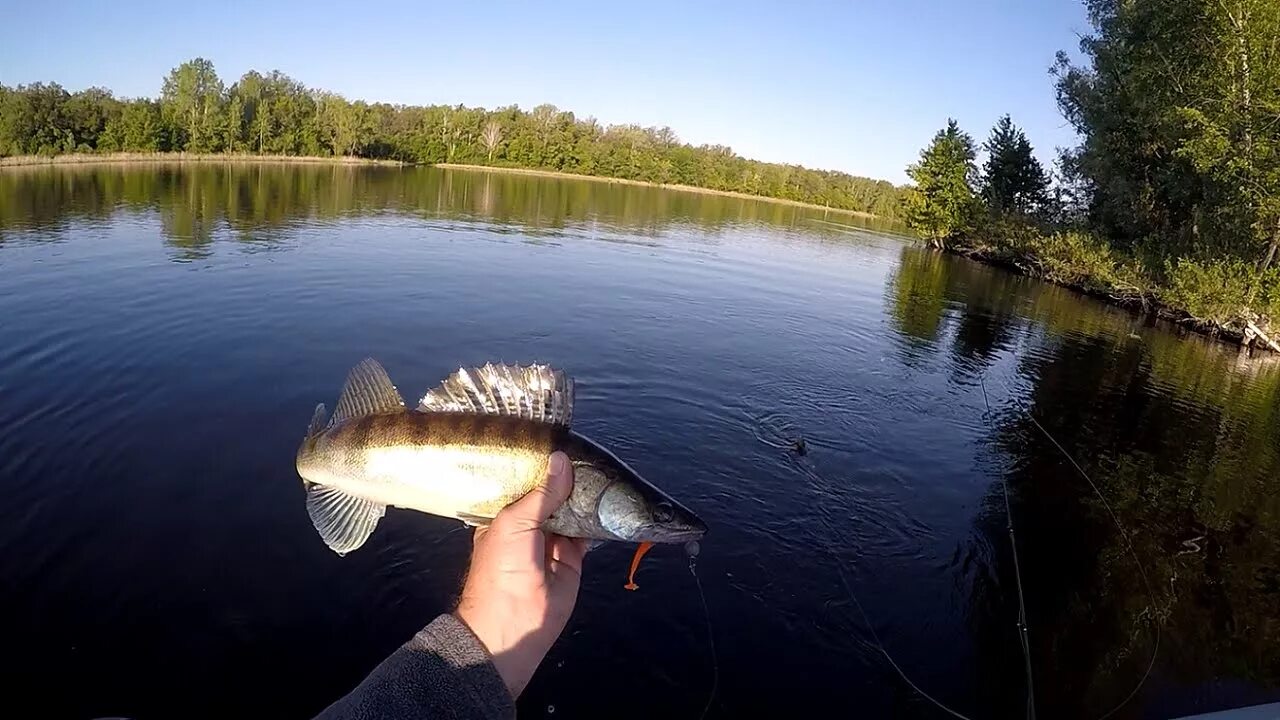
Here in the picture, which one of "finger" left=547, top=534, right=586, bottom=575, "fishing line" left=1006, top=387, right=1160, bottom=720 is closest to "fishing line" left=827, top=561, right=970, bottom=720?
"fishing line" left=1006, top=387, right=1160, bottom=720

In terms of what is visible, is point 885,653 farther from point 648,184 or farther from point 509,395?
point 648,184

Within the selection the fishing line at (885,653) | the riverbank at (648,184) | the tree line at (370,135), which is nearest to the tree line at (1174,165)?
the fishing line at (885,653)

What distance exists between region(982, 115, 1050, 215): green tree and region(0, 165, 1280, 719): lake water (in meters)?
45.3

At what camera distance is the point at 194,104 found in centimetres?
8950

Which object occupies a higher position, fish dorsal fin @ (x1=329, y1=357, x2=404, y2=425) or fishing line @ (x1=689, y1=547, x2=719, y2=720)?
fish dorsal fin @ (x1=329, y1=357, x2=404, y2=425)

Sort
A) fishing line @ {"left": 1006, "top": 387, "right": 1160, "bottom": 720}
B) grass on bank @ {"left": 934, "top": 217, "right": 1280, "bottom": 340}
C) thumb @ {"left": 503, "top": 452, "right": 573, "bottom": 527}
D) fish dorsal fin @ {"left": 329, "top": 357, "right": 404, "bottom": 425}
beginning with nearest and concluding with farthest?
thumb @ {"left": 503, "top": 452, "right": 573, "bottom": 527}
fish dorsal fin @ {"left": 329, "top": 357, "right": 404, "bottom": 425}
fishing line @ {"left": 1006, "top": 387, "right": 1160, "bottom": 720}
grass on bank @ {"left": 934, "top": 217, "right": 1280, "bottom": 340}

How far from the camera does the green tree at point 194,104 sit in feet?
279

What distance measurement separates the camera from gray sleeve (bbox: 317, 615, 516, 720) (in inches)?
77.8

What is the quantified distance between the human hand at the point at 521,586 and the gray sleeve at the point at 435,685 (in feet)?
0.31

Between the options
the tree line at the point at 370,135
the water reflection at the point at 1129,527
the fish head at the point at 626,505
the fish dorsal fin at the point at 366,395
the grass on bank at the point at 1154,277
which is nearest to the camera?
the fish head at the point at 626,505

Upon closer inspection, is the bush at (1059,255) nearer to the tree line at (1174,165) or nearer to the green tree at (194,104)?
the tree line at (1174,165)

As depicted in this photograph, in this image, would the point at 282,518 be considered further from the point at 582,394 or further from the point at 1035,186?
the point at 1035,186

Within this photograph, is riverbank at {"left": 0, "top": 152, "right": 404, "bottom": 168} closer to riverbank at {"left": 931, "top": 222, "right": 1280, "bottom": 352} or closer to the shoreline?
riverbank at {"left": 931, "top": 222, "right": 1280, "bottom": 352}

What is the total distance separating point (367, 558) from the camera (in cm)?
807
